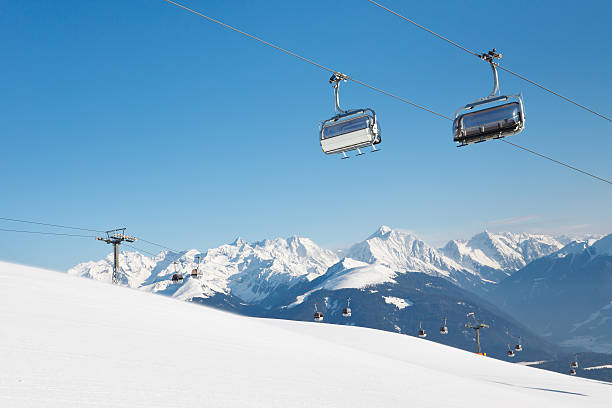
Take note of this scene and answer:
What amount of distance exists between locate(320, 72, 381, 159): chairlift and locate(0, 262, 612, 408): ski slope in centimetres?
595

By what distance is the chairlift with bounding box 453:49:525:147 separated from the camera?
40.0 ft

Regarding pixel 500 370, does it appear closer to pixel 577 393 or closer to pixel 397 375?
pixel 577 393

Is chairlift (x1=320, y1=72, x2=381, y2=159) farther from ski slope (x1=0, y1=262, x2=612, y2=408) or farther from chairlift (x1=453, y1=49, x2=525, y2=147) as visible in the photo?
ski slope (x1=0, y1=262, x2=612, y2=408)

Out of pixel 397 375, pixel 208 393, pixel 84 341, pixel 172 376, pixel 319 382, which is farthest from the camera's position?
pixel 397 375

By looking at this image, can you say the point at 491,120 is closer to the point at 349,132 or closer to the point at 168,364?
the point at 349,132

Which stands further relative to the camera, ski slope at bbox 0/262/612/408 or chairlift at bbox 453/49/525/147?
chairlift at bbox 453/49/525/147

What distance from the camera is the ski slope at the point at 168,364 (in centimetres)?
989

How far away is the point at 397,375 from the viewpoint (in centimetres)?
1911

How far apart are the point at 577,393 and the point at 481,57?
1999 centimetres

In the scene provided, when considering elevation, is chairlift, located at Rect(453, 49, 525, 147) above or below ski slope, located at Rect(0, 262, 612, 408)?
above

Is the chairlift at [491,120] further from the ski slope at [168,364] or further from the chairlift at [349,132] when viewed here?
the ski slope at [168,364]

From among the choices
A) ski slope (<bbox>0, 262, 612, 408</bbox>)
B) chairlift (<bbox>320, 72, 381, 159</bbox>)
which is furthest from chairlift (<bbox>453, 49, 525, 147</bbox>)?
ski slope (<bbox>0, 262, 612, 408</bbox>)

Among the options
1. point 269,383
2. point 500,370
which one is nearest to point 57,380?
point 269,383

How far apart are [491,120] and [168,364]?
9.59m
